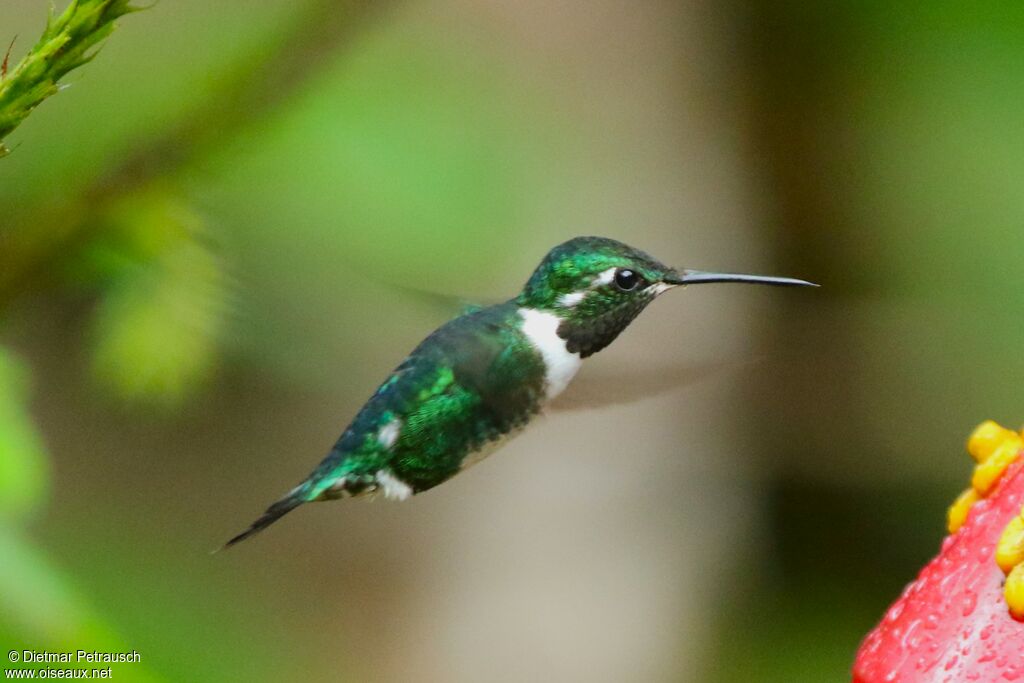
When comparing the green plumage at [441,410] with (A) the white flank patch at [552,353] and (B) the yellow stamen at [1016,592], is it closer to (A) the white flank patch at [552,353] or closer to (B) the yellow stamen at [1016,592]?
(A) the white flank patch at [552,353]

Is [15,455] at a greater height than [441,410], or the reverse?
[15,455]

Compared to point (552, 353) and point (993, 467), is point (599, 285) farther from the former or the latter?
point (993, 467)

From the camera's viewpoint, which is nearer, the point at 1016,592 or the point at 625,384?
the point at 1016,592

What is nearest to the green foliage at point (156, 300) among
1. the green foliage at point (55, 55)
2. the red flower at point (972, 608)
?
the green foliage at point (55, 55)

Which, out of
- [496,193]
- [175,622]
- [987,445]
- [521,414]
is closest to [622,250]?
[521,414]

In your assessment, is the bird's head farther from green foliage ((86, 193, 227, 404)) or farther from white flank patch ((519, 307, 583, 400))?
green foliage ((86, 193, 227, 404))

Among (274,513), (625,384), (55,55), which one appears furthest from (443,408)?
(55,55)

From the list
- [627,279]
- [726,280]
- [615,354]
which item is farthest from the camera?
[615,354]
